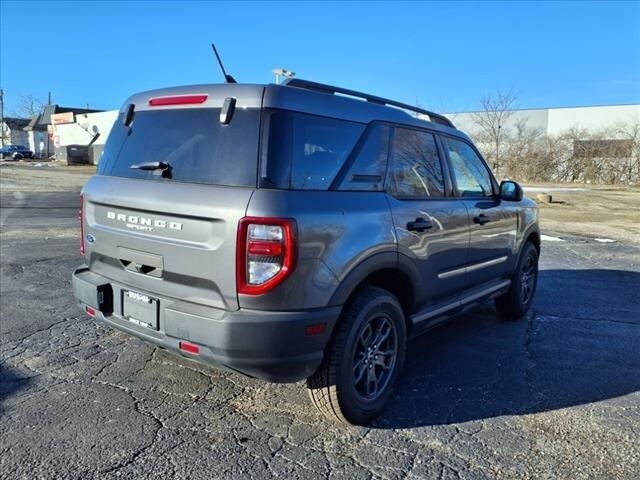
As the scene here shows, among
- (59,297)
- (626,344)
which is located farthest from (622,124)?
(59,297)

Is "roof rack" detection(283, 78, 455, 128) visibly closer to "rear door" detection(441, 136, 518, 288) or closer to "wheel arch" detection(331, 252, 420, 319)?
"rear door" detection(441, 136, 518, 288)

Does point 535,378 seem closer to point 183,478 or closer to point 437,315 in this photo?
point 437,315

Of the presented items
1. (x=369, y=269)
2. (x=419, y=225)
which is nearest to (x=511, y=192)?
(x=419, y=225)

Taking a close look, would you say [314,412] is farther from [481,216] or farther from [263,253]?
[481,216]

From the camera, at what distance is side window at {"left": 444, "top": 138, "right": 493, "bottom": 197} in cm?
445

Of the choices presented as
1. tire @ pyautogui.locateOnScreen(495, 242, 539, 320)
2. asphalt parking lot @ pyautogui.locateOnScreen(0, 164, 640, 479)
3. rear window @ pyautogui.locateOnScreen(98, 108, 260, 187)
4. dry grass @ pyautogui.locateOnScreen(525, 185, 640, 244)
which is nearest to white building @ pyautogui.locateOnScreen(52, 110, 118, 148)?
dry grass @ pyautogui.locateOnScreen(525, 185, 640, 244)

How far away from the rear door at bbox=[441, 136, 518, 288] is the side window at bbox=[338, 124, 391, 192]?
3.38 ft

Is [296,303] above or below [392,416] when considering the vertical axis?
above

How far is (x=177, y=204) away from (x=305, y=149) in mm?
777

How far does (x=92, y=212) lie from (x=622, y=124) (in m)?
39.4

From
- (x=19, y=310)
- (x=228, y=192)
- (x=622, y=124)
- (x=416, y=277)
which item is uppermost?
(x=622, y=124)

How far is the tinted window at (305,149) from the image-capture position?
2805mm

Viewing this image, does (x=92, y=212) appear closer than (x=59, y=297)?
Yes

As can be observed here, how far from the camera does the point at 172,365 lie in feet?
13.4
